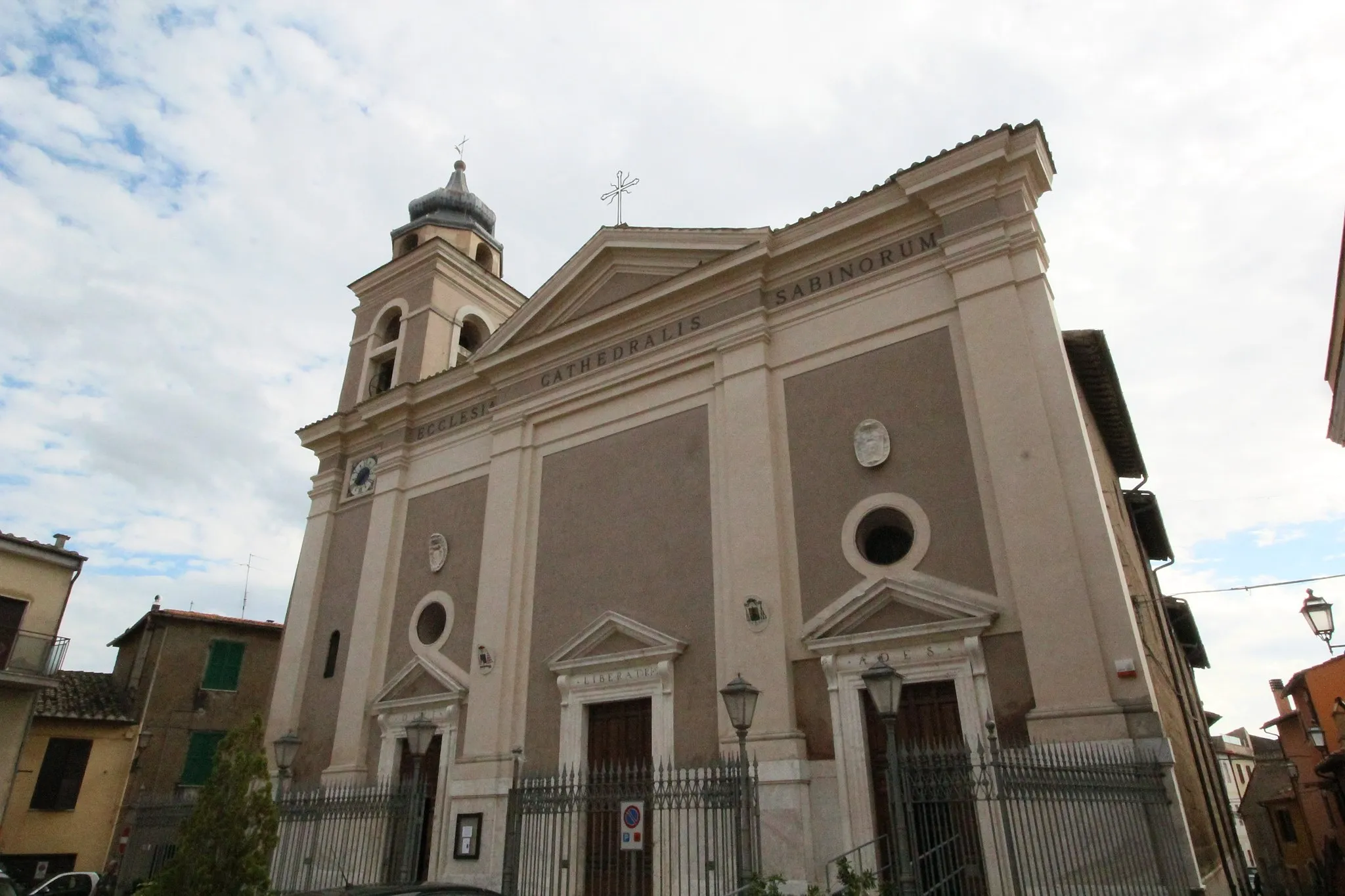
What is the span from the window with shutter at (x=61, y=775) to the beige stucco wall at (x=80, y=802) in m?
0.08

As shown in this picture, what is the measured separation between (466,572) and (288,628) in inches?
182

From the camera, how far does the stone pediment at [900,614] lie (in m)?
9.11

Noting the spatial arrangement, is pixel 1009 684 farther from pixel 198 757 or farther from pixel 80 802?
pixel 80 802

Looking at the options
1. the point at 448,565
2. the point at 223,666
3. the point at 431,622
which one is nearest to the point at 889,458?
the point at 448,565

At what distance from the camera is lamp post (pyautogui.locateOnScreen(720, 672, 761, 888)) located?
8031 millimetres

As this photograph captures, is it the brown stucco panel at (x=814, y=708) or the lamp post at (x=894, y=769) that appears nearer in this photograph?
the lamp post at (x=894, y=769)

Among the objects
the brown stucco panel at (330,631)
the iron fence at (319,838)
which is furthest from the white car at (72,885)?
the brown stucco panel at (330,631)

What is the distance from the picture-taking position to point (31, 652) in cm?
1633

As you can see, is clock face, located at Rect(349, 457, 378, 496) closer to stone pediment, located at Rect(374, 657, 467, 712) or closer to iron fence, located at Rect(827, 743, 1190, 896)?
stone pediment, located at Rect(374, 657, 467, 712)

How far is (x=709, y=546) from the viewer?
11.6 meters

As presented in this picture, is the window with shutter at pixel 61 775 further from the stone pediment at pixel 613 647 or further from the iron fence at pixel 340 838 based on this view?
the stone pediment at pixel 613 647

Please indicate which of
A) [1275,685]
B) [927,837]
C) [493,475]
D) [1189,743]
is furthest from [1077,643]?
[1275,685]

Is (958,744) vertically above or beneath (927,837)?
above

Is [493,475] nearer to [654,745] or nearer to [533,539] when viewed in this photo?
[533,539]
